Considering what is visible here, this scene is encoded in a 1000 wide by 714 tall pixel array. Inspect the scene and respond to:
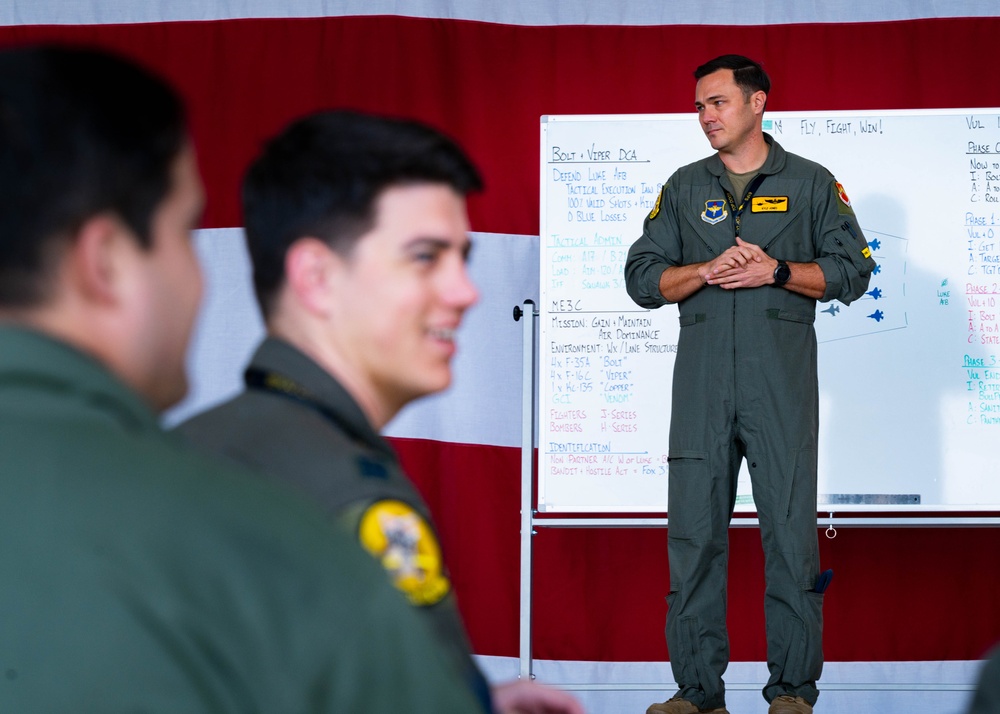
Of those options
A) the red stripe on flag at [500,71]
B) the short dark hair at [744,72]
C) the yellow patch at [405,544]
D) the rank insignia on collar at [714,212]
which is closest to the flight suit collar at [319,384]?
the yellow patch at [405,544]

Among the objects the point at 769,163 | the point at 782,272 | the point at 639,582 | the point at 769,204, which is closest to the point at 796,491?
the point at 782,272

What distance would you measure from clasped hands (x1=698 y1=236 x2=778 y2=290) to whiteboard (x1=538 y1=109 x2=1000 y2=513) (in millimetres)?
944

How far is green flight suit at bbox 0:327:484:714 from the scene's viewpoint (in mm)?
441

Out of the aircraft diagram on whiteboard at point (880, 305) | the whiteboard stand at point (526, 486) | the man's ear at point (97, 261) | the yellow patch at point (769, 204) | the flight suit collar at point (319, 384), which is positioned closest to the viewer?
the man's ear at point (97, 261)

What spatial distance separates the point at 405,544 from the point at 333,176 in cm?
42

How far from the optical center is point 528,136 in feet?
14.5

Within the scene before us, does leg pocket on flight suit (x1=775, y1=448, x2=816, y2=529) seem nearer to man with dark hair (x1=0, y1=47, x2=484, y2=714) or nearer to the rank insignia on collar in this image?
the rank insignia on collar

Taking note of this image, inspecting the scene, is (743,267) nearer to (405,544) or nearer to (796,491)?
(796,491)

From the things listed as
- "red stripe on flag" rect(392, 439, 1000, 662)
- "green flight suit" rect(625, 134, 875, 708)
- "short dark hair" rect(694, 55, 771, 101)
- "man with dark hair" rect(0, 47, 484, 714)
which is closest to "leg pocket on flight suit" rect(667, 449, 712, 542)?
"green flight suit" rect(625, 134, 875, 708)

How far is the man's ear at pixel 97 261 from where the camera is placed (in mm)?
542

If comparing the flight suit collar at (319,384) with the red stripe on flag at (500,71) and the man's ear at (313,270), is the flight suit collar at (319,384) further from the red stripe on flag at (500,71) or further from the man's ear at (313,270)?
the red stripe on flag at (500,71)

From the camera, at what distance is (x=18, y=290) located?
0.55 m

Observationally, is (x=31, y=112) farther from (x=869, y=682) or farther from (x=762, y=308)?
(x=869, y=682)

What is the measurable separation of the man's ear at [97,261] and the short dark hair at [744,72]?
2924mm
